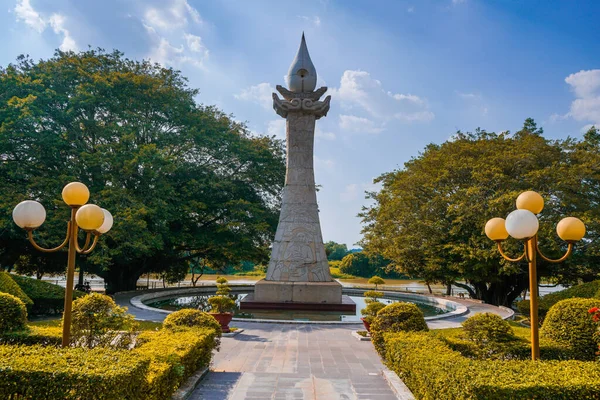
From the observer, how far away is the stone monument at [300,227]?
1567 centimetres

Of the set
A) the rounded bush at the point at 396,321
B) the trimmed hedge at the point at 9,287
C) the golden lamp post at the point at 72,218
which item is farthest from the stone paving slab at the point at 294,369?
the trimmed hedge at the point at 9,287

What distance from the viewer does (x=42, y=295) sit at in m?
12.7

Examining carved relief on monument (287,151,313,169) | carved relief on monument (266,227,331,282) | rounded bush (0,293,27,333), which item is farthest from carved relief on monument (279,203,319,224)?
rounded bush (0,293,27,333)

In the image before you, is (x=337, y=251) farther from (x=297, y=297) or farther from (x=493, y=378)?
(x=493, y=378)

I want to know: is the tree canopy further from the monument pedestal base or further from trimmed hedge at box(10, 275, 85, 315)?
trimmed hedge at box(10, 275, 85, 315)

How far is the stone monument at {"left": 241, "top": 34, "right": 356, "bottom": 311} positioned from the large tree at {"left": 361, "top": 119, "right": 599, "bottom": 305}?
553cm

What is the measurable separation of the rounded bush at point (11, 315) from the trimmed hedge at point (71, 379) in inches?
126

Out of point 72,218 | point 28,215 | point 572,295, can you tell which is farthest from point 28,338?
point 572,295

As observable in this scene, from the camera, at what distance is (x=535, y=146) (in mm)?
18844

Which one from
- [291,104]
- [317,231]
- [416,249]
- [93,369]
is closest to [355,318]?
[317,231]

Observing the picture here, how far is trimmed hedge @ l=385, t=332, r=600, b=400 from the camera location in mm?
4062

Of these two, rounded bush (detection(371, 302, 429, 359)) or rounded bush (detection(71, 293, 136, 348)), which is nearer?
rounded bush (detection(71, 293, 136, 348))

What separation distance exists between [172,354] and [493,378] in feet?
12.4

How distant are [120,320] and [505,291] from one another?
20.2 meters
